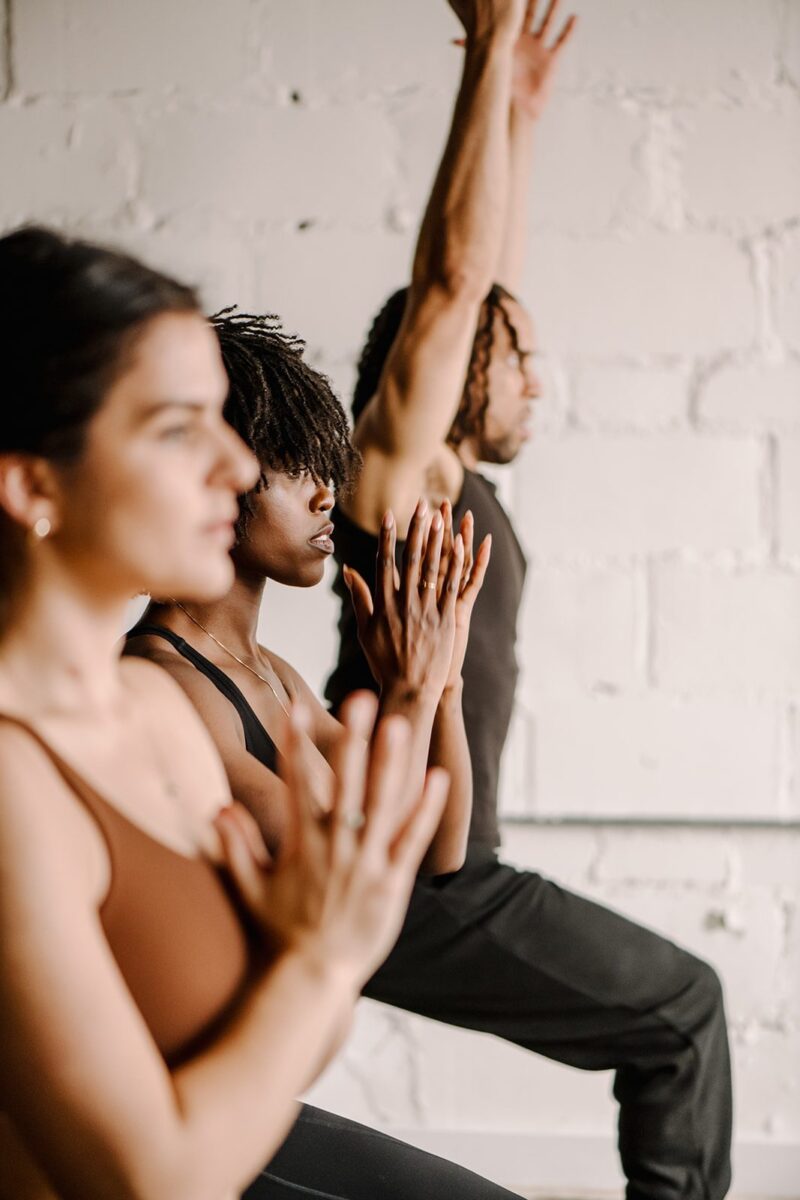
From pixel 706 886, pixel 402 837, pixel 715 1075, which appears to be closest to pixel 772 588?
pixel 706 886

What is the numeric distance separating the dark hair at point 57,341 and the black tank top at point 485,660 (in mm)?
748

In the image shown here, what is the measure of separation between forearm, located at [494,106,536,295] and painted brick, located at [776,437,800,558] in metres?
0.46

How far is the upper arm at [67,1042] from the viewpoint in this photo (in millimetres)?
438

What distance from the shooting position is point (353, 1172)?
2.55ft

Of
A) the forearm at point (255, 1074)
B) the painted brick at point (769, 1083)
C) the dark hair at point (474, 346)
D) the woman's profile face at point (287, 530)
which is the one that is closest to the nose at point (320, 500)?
the woman's profile face at point (287, 530)

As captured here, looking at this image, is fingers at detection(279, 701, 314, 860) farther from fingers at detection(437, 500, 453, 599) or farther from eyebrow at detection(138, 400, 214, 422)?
fingers at detection(437, 500, 453, 599)

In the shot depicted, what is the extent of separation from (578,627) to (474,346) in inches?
16.6

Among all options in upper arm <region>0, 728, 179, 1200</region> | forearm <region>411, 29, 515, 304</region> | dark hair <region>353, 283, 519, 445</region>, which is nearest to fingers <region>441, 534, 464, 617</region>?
upper arm <region>0, 728, 179, 1200</region>

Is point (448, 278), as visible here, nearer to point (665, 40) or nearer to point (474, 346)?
point (474, 346)

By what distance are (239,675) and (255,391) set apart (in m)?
0.20

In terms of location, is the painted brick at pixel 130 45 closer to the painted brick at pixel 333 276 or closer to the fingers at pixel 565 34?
the painted brick at pixel 333 276

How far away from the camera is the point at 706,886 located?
163 cm

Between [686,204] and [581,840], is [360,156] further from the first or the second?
[581,840]

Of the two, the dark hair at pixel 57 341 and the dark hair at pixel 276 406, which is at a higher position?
the dark hair at pixel 57 341
